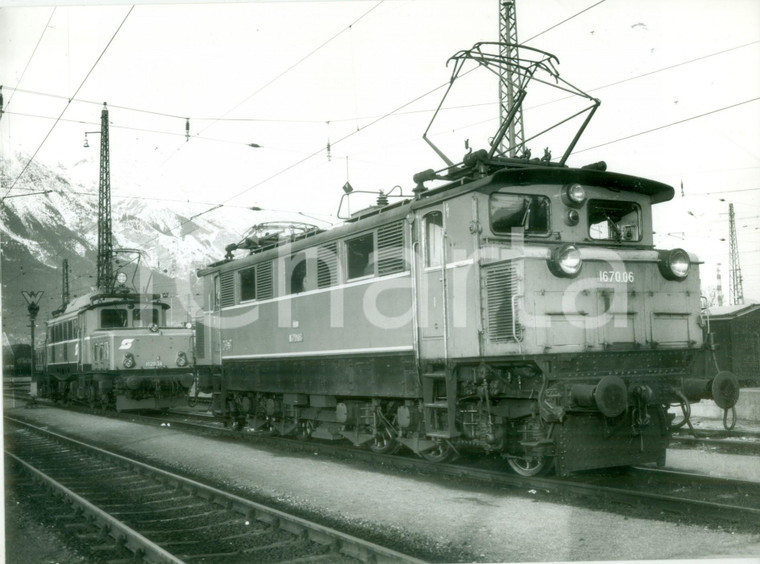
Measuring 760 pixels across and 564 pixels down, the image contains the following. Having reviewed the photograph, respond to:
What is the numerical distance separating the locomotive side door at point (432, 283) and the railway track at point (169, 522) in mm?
3159

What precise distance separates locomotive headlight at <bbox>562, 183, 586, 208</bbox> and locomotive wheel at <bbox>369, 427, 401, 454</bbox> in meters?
4.55

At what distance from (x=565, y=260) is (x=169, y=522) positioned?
17.7 ft

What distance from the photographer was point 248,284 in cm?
1476

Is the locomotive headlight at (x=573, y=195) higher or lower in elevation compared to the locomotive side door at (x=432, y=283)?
higher

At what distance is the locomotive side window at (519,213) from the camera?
29.1 ft

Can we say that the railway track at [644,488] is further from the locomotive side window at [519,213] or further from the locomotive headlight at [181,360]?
the locomotive headlight at [181,360]

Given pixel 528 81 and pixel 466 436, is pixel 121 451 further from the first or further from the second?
pixel 528 81

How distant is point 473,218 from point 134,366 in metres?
15.8

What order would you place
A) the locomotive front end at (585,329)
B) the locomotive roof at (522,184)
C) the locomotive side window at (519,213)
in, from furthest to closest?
the locomotive side window at (519,213) → the locomotive roof at (522,184) → the locomotive front end at (585,329)

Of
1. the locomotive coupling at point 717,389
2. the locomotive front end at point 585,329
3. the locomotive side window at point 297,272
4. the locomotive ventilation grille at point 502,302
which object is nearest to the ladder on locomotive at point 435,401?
the locomotive front end at point 585,329

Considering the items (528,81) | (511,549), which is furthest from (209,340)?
(511,549)

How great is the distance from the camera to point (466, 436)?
30.5ft

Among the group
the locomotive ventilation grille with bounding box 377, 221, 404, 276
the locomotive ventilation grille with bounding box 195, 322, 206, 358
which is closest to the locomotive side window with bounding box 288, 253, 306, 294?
the locomotive ventilation grille with bounding box 377, 221, 404, 276

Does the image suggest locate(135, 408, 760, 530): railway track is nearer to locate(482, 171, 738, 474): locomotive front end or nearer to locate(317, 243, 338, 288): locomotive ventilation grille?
locate(482, 171, 738, 474): locomotive front end
